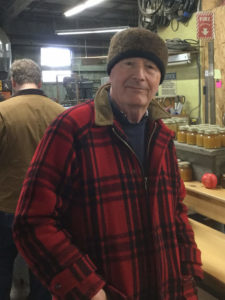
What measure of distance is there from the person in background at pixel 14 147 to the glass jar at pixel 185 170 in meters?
1.05

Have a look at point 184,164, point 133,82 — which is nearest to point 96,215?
point 133,82

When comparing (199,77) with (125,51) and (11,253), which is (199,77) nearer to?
(11,253)

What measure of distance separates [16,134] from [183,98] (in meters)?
4.28

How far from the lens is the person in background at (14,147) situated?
7.38 ft

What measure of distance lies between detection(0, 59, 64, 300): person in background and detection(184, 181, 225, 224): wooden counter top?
1.18 metres

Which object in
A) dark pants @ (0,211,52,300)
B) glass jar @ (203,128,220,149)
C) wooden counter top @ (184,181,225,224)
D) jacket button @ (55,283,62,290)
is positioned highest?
glass jar @ (203,128,220,149)

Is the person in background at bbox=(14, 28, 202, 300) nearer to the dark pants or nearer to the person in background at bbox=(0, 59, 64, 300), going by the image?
the person in background at bbox=(0, 59, 64, 300)

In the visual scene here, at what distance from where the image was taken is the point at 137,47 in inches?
46.8

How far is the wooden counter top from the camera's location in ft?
7.72

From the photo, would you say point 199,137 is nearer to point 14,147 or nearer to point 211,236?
point 211,236

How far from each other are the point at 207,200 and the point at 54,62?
9.77m

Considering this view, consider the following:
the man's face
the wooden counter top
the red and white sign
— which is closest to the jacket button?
the man's face

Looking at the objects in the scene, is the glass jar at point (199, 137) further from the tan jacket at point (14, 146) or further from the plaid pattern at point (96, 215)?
the plaid pattern at point (96, 215)

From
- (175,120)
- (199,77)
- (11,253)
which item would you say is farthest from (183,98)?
(11,253)
